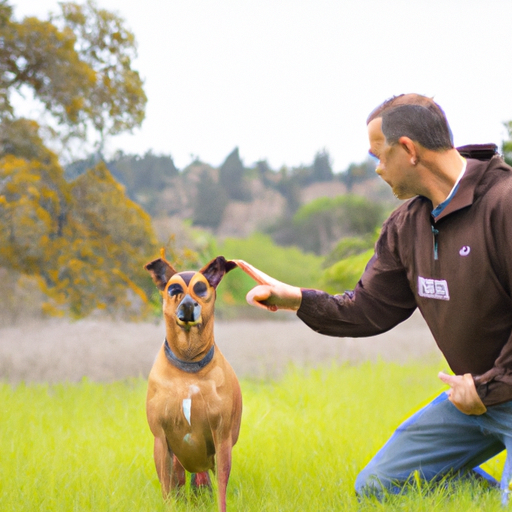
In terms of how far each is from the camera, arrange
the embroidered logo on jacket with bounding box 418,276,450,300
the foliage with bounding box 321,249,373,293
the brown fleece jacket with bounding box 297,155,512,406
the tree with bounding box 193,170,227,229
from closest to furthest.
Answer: the brown fleece jacket with bounding box 297,155,512,406 < the embroidered logo on jacket with bounding box 418,276,450,300 < the foliage with bounding box 321,249,373,293 < the tree with bounding box 193,170,227,229

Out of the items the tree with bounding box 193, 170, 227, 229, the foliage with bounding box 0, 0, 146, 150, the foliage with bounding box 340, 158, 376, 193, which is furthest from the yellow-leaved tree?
the foliage with bounding box 340, 158, 376, 193

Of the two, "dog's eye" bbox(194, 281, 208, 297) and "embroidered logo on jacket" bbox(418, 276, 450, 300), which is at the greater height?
"dog's eye" bbox(194, 281, 208, 297)

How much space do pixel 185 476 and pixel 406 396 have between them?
10.2 feet

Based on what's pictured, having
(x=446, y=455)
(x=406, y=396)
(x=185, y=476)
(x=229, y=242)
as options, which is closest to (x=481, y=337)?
(x=446, y=455)

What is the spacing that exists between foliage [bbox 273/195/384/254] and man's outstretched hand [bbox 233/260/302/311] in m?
8.60

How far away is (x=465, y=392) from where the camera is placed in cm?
238

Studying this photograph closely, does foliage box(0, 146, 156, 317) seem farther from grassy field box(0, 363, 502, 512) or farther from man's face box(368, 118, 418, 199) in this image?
Result: man's face box(368, 118, 418, 199)

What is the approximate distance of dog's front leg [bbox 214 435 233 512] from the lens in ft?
7.13

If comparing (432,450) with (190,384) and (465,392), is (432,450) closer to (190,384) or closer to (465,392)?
(465,392)

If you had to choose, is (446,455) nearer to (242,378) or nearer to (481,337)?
(481,337)

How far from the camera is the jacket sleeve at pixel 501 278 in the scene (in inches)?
90.1

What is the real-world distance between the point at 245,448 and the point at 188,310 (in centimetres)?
152

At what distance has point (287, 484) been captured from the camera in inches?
107

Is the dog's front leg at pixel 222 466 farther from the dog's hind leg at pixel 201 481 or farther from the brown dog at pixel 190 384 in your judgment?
the dog's hind leg at pixel 201 481
